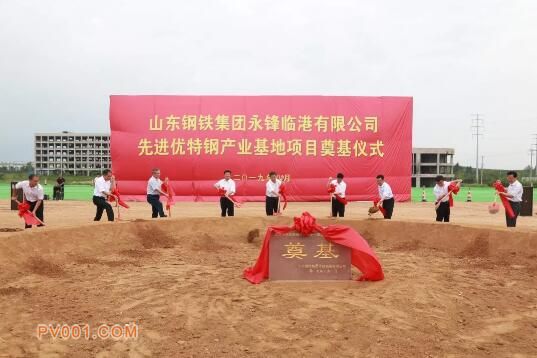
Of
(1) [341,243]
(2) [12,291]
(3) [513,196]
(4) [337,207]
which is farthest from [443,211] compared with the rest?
(2) [12,291]

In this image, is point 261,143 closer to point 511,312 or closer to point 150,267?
point 150,267

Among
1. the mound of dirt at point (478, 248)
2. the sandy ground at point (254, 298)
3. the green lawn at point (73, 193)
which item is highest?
the mound of dirt at point (478, 248)

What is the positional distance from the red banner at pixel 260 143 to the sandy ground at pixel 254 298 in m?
13.0

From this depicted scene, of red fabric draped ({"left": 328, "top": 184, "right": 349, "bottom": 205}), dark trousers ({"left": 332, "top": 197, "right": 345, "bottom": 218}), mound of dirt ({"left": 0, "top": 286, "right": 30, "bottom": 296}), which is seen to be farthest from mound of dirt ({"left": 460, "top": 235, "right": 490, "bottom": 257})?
mound of dirt ({"left": 0, "top": 286, "right": 30, "bottom": 296})

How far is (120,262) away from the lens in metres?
8.02

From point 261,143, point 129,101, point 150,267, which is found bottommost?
point 150,267

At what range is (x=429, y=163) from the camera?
74500 millimetres

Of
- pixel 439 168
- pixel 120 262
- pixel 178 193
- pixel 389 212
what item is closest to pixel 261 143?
pixel 178 193

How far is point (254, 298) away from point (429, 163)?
73.3m

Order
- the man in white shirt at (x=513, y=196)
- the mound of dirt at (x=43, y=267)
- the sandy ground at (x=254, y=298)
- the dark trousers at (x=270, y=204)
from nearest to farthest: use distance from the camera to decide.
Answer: the sandy ground at (x=254, y=298), the mound of dirt at (x=43, y=267), the man in white shirt at (x=513, y=196), the dark trousers at (x=270, y=204)

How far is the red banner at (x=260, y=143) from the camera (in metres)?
22.7

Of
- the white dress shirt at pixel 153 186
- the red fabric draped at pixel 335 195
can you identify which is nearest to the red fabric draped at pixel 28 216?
the white dress shirt at pixel 153 186

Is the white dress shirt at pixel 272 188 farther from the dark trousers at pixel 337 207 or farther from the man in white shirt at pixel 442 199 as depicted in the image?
the man in white shirt at pixel 442 199

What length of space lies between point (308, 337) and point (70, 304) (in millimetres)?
2786
